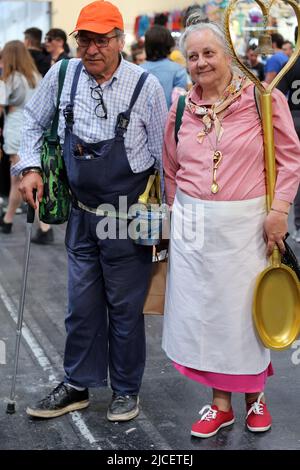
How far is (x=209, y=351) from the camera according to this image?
13.0 feet

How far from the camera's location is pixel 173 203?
4.12 metres

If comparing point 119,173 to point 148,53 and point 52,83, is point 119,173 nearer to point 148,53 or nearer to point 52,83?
point 52,83

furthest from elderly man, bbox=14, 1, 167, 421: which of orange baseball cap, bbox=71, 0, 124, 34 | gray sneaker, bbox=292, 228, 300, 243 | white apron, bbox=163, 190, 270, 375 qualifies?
gray sneaker, bbox=292, 228, 300, 243

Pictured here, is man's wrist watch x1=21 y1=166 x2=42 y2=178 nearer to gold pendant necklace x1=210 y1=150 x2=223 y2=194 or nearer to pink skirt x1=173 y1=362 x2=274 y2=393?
gold pendant necklace x1=210 y1=150 x2=223 y2=194

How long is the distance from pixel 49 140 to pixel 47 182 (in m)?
0.21

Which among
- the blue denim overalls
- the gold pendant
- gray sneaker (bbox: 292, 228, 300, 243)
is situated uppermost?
the gold pendant

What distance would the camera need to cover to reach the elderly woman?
381 centimetres

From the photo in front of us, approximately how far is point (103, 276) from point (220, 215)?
73 cm

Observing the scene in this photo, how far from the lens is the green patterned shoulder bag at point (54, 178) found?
164 inches

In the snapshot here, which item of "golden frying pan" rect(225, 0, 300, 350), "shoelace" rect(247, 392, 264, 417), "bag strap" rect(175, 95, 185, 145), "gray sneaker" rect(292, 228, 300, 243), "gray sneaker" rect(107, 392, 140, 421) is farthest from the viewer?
"gray sneaker" rect(292, 228, 300, 243)

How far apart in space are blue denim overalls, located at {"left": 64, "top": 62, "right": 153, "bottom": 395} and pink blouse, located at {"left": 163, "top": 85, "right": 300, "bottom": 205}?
0.38 meters

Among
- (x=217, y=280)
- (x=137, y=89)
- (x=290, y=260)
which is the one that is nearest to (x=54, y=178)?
(x=137, y=89)

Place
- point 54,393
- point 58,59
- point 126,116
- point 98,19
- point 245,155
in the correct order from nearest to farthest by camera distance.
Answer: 1. point 245,155
2. point 98,19
3. point 126,116
4. point 54,393
5. point 58,59

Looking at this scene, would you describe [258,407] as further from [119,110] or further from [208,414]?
[119,110]
